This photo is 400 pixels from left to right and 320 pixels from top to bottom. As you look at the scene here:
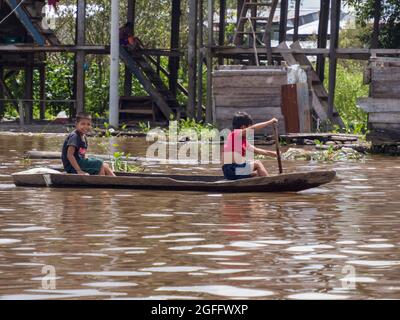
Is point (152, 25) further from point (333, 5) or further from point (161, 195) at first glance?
point (161, 195)

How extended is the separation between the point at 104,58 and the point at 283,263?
33.4 meters

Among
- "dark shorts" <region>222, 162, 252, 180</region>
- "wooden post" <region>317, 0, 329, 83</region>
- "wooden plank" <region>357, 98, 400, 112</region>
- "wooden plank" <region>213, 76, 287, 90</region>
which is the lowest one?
"dark shorts" <region>222, 162, 252, 180</region>

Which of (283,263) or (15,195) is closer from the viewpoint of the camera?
(283,263)

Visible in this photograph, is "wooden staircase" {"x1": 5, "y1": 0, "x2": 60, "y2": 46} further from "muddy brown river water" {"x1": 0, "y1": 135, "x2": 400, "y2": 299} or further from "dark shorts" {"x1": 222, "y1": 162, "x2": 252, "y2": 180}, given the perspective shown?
"dark shorts" {"x1": 222, "y1": 162, "x2": 252, "y2": 180}

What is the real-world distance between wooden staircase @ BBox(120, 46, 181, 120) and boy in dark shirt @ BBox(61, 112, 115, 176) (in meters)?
13.9

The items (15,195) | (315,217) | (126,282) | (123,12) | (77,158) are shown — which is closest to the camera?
(126,282)

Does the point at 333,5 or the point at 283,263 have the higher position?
the point at 333,5

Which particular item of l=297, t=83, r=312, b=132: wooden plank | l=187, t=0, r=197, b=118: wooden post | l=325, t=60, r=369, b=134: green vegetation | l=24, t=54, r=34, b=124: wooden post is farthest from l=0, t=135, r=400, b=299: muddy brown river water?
l=325, t=60, r=369, b=134: green vegetation

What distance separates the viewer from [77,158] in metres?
14.6

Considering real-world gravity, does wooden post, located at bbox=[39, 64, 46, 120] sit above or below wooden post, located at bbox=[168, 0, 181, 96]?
below

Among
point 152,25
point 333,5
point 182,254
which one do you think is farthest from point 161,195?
point 152,25

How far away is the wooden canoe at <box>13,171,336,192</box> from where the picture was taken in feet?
44.7

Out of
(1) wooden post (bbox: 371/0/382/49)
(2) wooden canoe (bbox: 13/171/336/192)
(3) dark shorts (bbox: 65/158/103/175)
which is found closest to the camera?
(2) wooden canoe (bbox: 13/171/336/192)

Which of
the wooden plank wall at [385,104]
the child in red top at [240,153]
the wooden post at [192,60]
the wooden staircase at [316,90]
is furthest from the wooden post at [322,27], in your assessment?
the child in red top at [240,153]
